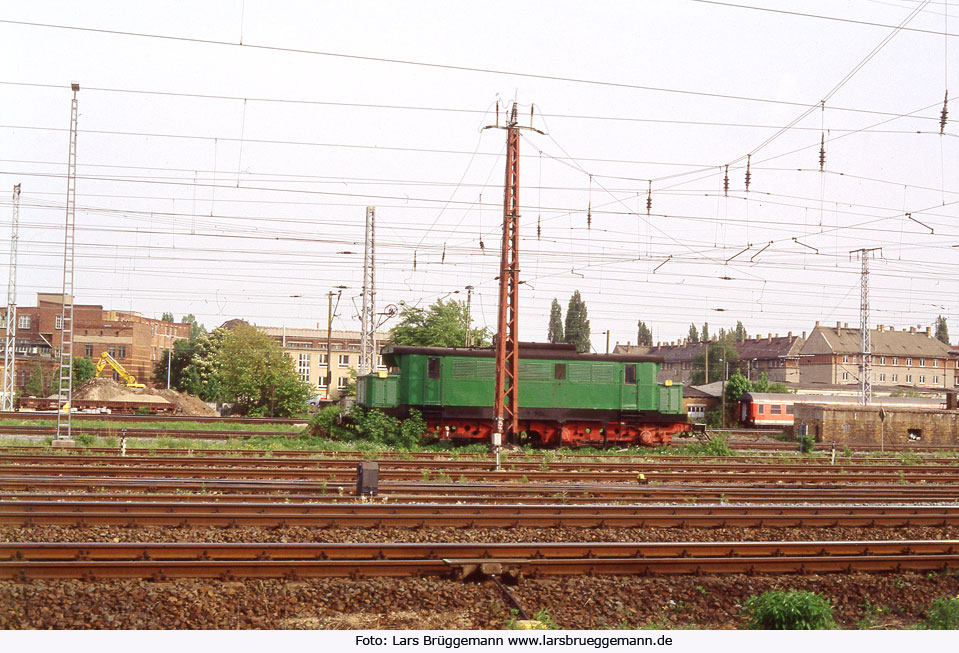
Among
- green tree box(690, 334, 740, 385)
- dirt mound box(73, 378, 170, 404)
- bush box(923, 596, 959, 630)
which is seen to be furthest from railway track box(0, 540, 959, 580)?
green tree box(690, 334, 740, 385)

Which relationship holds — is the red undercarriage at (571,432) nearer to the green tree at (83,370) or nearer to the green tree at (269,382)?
the green tree at (269,382)

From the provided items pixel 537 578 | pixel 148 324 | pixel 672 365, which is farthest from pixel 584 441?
pixel 672 365

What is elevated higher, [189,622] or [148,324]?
[148,324]

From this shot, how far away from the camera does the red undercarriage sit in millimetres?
24484

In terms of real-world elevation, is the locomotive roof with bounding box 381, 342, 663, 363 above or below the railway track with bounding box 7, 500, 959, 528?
above

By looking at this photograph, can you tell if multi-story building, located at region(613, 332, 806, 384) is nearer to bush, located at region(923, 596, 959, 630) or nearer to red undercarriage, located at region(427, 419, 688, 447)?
red undercarriage, located at region(427, 419, 688, 447)

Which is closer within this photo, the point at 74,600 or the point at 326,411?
the point at 74,600

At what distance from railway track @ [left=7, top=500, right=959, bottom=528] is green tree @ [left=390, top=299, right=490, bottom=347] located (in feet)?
91.5

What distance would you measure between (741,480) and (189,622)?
14893mm

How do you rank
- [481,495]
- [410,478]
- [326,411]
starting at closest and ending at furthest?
[481,495] < [410,478] < [326,411]

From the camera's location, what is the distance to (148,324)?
72562 mm

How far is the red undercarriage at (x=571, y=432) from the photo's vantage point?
80.3 ft

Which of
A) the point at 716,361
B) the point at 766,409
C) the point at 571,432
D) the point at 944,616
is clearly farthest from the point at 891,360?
the point at 944,616

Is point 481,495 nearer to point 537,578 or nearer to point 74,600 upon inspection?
point 537,578
